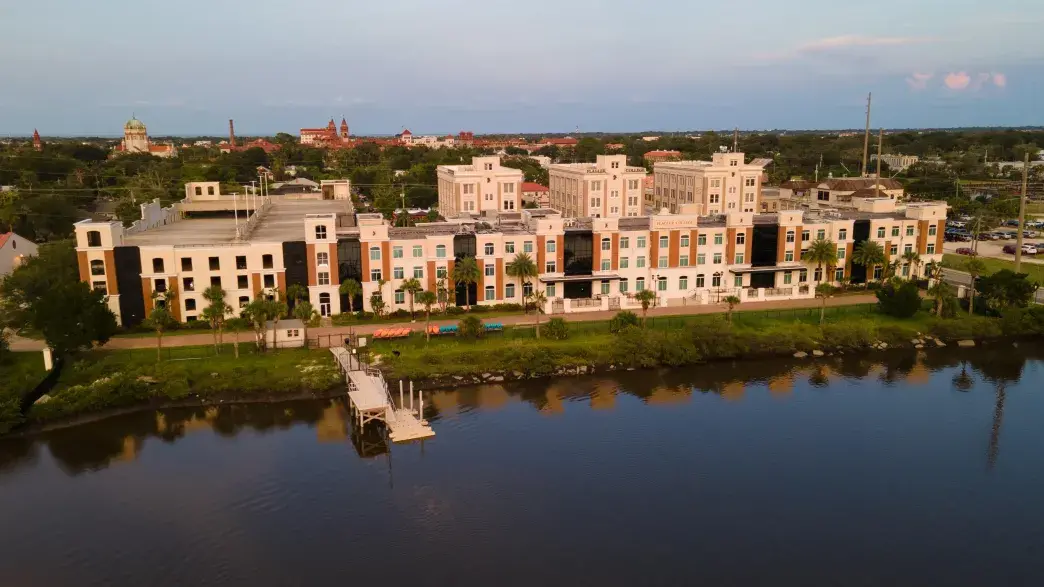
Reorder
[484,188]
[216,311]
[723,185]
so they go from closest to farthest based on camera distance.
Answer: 1. [216,311]
2. [484,188]
3. [723,185]

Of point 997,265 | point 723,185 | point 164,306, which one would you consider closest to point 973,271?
point 997,265

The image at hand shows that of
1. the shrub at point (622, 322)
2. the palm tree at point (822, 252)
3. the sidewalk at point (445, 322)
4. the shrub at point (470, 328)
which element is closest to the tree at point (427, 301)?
the sidewalk at point (445, 322)

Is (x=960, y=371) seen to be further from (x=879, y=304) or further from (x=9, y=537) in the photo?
(x=9, y=537)

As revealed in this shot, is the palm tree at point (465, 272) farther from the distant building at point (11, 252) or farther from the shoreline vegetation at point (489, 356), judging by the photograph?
→ the distant building at point (11, 252)

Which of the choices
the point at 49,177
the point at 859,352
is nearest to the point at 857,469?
the point at 859,352

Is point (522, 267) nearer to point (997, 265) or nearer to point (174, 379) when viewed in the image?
point (174, 379)
